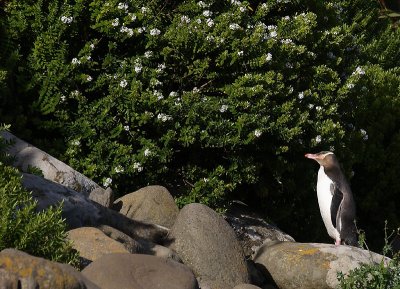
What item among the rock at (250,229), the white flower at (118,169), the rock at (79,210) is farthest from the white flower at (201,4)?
the rock at (79,210)

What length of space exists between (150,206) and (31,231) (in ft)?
8.97

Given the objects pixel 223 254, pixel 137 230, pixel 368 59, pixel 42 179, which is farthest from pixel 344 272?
pixel 368 59

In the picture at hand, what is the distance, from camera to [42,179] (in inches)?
278

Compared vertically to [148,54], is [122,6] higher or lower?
higher

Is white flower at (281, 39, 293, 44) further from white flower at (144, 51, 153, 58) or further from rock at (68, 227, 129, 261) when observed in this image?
rock at (68, 227, 129, 261)

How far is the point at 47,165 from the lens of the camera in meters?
7.95

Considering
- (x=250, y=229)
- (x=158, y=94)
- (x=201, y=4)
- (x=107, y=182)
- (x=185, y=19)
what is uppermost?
(x=201, y=4)

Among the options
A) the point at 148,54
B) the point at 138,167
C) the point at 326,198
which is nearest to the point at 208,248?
the point at 138,167

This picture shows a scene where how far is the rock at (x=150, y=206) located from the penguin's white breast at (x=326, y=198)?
179 cm

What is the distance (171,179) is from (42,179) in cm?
233

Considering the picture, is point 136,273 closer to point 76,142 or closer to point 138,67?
point 76,142

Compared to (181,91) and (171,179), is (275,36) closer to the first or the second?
(181,91)

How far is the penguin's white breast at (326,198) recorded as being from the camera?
359 inches

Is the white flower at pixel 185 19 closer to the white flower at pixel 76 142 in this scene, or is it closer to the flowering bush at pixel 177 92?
the flowering bush at pixel 177 92
